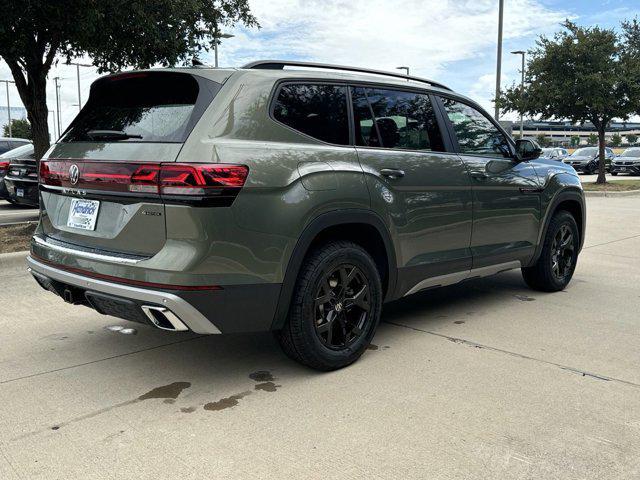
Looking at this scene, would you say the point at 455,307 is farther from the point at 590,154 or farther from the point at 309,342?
the point at 590,154

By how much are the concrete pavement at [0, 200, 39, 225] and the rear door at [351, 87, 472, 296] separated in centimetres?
811

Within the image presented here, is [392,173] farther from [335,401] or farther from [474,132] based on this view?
[335,401]

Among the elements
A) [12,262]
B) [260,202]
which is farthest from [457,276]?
[12,262]

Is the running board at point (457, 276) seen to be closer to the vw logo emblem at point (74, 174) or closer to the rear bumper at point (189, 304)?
the rear bumper at point (189, 304)

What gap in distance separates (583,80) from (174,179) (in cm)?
1940

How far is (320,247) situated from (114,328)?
79.4 inches

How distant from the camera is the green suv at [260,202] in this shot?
10.3 feet

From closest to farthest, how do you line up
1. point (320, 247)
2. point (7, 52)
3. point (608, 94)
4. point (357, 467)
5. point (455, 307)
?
point (357, 467), point (320, 247), point (455, 307), point (7, 52), point (608, 94)

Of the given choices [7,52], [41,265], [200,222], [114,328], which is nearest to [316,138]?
[200,222]

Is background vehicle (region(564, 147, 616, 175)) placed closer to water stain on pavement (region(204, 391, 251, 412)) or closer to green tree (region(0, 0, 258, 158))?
green tree (region(0, 0, 258, 158))

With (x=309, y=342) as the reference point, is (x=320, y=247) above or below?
above

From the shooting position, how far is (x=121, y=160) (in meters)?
3.31

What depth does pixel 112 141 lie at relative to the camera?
3.49 m

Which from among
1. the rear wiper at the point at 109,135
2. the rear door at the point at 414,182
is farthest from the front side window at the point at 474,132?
the rear wiper at the point at 109,135
